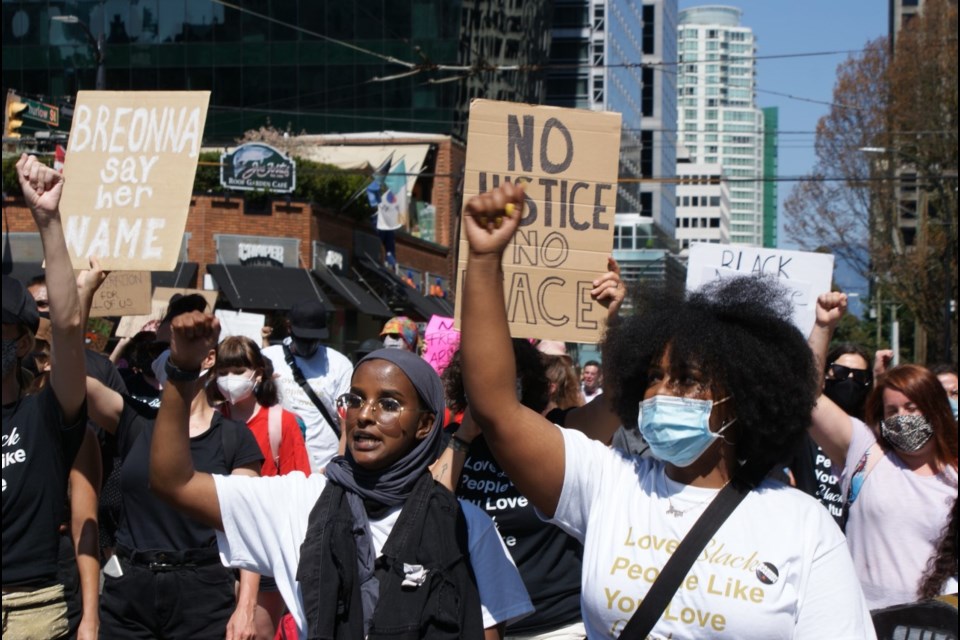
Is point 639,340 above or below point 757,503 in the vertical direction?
above

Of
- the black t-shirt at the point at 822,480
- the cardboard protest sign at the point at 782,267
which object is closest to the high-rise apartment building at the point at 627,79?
the cardboard protest sign at the point at 782,267

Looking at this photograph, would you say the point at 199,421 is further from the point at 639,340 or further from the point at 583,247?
the point at 639,340

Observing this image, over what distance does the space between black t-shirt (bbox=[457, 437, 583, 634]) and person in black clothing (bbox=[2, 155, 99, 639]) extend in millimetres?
1408

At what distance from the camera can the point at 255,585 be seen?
525 cm

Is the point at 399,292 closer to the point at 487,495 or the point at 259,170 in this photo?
the point at 259,170

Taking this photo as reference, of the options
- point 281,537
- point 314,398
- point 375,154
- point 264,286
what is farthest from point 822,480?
point 375,154

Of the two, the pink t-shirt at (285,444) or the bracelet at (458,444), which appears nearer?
the bracelet at (458,444)

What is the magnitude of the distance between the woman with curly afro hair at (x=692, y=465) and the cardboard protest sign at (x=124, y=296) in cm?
592

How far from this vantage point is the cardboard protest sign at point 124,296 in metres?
8.88

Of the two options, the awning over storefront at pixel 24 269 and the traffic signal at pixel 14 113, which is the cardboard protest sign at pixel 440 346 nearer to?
the traffic signal at pixel 14 113

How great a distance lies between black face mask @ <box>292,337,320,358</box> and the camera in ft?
28.1

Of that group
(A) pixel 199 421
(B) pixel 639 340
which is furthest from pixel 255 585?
(B) pixel 639 340

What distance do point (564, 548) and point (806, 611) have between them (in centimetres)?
197

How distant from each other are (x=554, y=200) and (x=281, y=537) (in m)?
2.60
